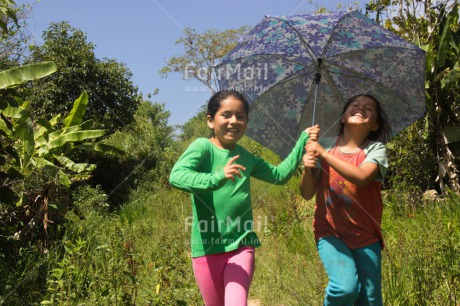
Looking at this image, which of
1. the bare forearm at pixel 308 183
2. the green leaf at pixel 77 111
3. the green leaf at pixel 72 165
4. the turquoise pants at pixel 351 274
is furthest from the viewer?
the green leaf at pixel 77 111

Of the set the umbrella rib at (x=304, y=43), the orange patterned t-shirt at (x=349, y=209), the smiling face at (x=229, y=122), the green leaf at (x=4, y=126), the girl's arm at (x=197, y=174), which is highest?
the green leaf at (x=4, y=126)

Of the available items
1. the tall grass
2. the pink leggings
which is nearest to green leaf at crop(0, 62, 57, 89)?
the tall grass

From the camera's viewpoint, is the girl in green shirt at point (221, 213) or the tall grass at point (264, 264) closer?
the girl in green shirt at point (221, 213)

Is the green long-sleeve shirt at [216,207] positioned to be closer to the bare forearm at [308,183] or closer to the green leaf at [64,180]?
the bare forearm at [308,183]

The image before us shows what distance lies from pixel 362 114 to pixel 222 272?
1244mm

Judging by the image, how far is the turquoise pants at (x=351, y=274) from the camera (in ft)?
9.57

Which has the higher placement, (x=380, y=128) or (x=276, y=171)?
(x=380, y=128)

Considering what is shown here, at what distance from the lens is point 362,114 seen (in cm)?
321

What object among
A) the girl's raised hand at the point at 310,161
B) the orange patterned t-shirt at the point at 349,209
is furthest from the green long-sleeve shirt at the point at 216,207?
the orange patterned t-shirt at the point at 349,209

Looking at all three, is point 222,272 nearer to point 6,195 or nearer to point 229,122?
point 229,122

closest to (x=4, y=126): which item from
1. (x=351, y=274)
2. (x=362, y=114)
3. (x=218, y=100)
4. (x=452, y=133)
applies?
(x=218, y=100)

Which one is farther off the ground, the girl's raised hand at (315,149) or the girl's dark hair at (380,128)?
the girl's dark hair at (380,128)

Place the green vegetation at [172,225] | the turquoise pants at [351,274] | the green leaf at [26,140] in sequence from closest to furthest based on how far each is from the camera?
the turquoise pants at [351,274] → the green vegetation at [172,225] → the green leaf at [26,140]

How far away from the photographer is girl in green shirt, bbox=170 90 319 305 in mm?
2807
